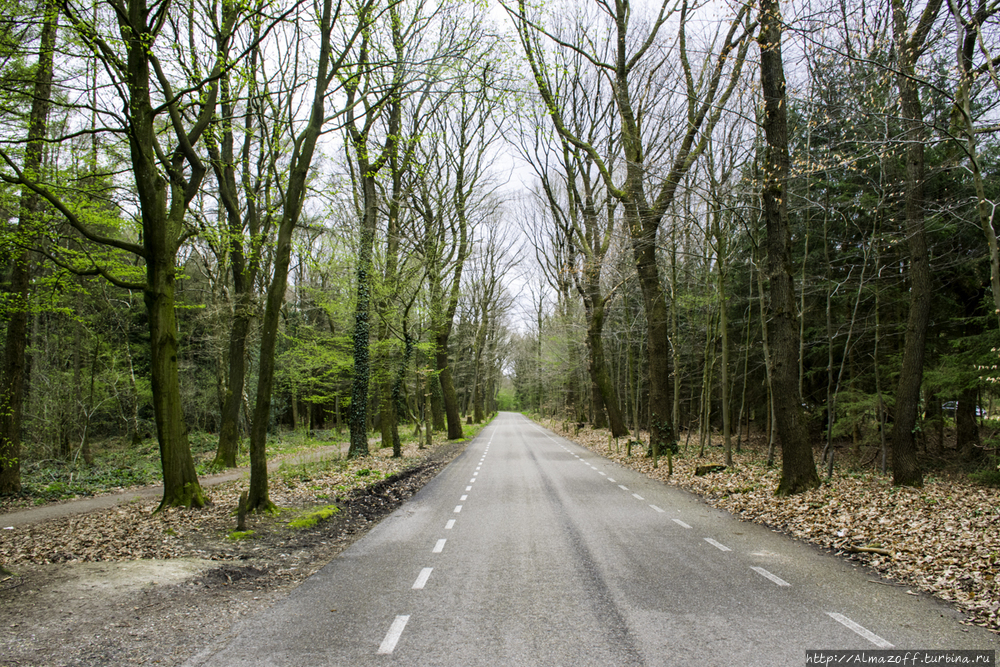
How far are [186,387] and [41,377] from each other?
7892 mm

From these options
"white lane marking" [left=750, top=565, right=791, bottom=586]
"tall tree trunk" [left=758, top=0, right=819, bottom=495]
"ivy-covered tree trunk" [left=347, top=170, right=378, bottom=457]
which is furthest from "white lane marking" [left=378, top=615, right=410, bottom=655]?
"ivy-covered tree trunk" [left=347, top=170, right=378, bottom=457]

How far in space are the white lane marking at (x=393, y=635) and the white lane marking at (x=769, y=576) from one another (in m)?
3.78

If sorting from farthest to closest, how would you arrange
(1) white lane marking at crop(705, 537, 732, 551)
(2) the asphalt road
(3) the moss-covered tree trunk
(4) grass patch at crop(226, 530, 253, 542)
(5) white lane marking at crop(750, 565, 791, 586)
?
(3) the moss-covered tree trunk
(4) grass patch at crop(226, 530, 253, 542)
(1) white lane marking at crop(705, 537, 732, 551)
(5) white lane marking at crop(750, 565, 791, 586)
(2) the asphalt road

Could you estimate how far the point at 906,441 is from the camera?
32.8 feet

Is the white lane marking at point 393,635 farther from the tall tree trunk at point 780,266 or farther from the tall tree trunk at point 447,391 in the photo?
the tall tree trunk at point 447,391

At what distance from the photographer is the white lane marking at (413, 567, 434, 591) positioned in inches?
211

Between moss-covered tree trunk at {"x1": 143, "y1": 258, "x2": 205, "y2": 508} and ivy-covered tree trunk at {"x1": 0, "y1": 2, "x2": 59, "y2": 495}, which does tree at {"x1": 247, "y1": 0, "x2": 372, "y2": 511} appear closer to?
moss-covered tree trunk at {"x1": 143, "y1": 258, "x2": 205, "y2": 508}

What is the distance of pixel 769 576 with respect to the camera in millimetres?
5457

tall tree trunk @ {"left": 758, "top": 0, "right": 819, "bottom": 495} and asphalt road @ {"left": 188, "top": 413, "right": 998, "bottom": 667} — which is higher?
tall tree trunk @ {"left": 758, "top": 0, "right": 819, "bottom": 495}

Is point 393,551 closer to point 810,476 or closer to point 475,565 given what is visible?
point 475,565

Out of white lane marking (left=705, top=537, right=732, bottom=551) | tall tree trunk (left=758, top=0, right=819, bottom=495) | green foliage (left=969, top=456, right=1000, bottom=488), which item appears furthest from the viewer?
green foliage (left=969, top=456, right=1000, bottom=488)

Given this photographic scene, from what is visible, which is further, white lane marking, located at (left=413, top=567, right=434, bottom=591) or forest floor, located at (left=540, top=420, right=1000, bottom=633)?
white lane marking, located at (left=413, top=567, right=434, bottom=591)

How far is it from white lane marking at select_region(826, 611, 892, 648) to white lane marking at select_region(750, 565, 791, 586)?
0.77 meters

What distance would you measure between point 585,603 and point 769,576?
2.19 m
